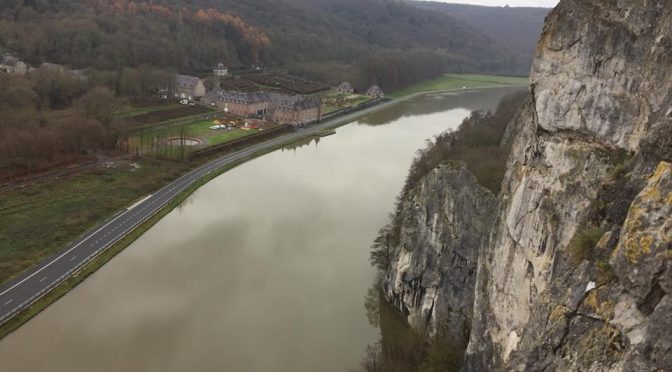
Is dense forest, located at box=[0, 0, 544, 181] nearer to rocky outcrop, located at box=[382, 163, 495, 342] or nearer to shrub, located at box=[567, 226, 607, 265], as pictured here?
rocky outcrop, located at box=[382, 163, 495, 342]

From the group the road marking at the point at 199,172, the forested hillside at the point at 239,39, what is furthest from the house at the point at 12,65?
the road marking at the point at 199,172

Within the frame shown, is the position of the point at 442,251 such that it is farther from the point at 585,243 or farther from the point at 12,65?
the point at 12,65

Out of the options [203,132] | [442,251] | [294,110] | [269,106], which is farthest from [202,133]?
[442,251]

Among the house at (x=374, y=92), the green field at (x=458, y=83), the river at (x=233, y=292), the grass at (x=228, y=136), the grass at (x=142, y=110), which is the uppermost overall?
the green field at (x=458, y=83)

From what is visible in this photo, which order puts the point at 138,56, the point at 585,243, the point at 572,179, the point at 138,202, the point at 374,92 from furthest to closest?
the point at 374,92, the point at 138,56, the point at 138,202, the point at 572,179, the point at 585,243

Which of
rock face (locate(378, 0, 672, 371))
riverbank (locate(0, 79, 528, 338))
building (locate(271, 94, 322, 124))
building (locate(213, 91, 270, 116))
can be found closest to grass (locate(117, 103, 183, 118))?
building (locate(213, 91, 270, 116))

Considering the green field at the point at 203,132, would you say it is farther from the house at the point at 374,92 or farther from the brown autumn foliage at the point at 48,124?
the house at the point at 374,92

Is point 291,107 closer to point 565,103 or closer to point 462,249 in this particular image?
point 462,249
